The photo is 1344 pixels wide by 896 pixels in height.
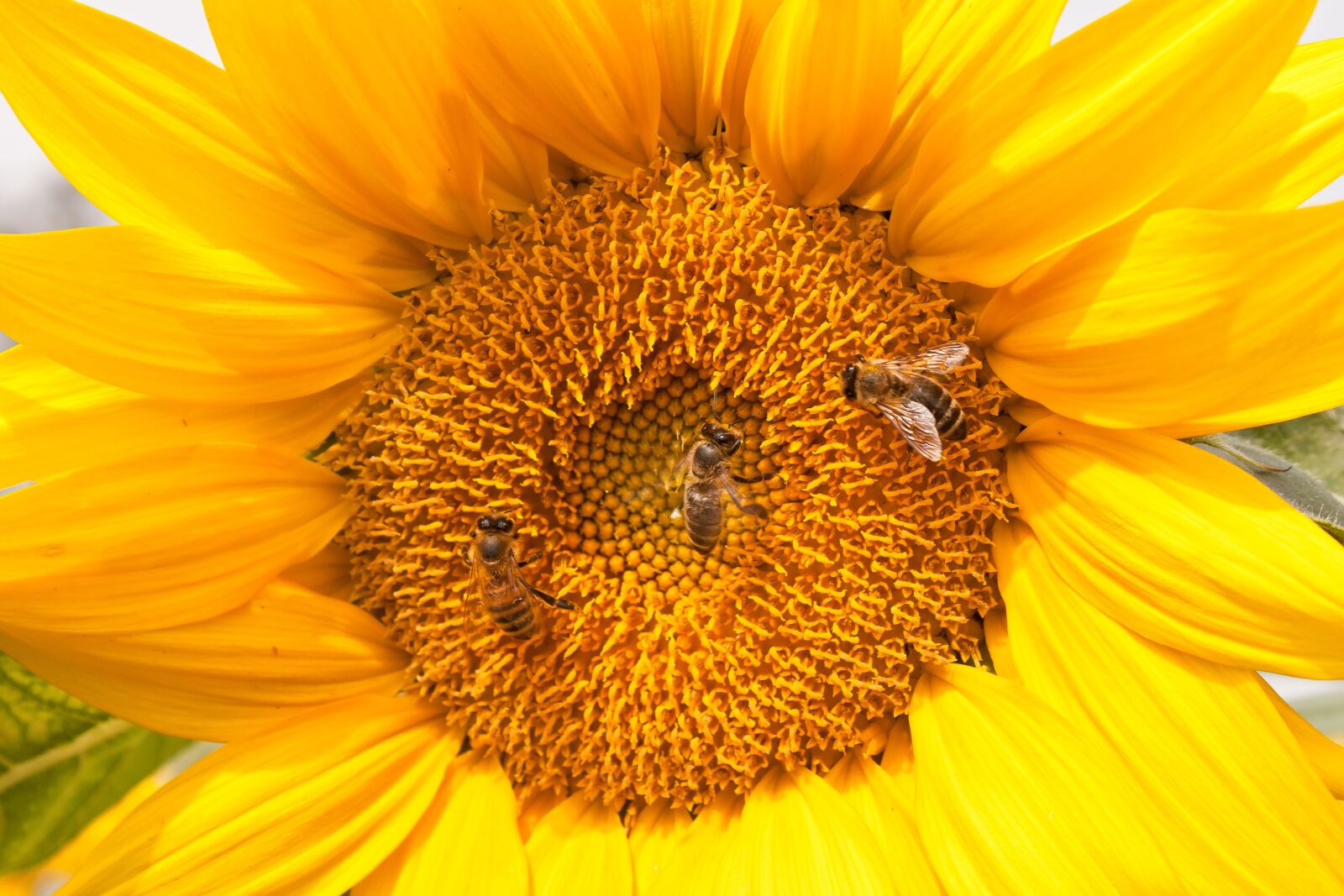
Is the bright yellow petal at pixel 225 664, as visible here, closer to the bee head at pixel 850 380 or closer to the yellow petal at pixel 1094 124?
the bee head at pixel 850 380

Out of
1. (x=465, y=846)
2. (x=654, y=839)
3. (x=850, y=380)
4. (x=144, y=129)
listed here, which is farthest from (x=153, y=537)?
(x=850, y=380)

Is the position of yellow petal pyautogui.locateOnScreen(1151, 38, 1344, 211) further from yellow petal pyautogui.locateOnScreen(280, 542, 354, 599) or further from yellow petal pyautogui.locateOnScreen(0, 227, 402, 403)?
yellow petal pyautogui.locateOnScreen(280, 542, 354, 599)

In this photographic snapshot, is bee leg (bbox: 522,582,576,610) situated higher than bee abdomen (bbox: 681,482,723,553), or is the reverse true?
bee abdomen (bbox: 681,482,723,553)

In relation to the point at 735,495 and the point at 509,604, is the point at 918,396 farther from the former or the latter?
the point at 509,604

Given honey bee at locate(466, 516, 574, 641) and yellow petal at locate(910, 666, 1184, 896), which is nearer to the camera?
yellow petal at locate(910, 666, 1184, 896)

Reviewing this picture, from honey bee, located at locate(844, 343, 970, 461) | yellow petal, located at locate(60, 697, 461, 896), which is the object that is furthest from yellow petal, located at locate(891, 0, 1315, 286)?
yellow petal, located at locate(60, 697, 461, 896)

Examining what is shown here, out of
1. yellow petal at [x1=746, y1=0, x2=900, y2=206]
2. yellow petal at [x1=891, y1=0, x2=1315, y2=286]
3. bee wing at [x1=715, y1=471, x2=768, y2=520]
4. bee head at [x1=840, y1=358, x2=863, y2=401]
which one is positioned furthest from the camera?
bee wing at [x1=715, y1=471, x2=768, y2=520]

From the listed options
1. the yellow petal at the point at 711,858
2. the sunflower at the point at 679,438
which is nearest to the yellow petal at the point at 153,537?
the sunflower at the point at 679,438
